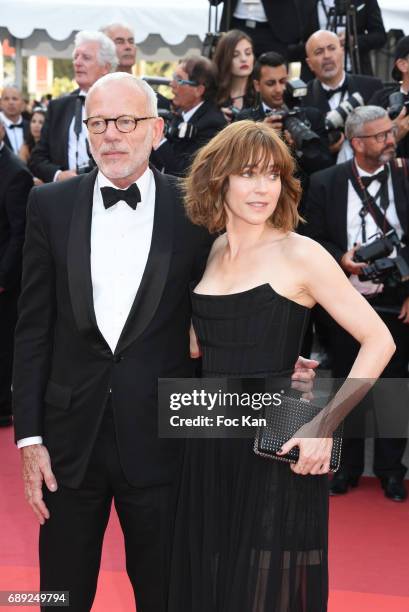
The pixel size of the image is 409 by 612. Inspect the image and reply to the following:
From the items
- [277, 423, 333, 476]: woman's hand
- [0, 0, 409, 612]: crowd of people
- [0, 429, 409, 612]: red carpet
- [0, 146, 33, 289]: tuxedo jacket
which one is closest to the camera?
[277, 423, 333, 476]: woman's hand

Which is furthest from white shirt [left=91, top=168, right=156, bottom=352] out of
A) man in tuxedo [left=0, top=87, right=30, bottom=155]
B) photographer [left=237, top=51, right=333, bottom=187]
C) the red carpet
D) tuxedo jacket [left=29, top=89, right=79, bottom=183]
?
man in tuxedo [left=0, top=87, right=30, bottom=155]

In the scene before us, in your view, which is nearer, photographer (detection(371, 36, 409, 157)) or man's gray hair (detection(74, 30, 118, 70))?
man's gray hair (detection(74, 30, 118, 70))

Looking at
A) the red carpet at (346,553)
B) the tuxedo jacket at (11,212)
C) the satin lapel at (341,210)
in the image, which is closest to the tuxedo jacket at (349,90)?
the satin lapel at (341,210)

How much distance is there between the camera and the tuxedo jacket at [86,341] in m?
2.60

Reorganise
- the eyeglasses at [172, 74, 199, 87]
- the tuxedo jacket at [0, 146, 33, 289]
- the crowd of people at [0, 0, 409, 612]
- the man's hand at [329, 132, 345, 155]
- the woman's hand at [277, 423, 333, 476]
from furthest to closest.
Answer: the tuxedo jacket at [0, 146, 33, 289] < the man's hand at [329, 132, 345, 155] < the eyeglasses at [172, 74, 199, 87] < the crowd of people at [0, 0, 409, 612] < the woman's hand at [277, 423, 333, 476]

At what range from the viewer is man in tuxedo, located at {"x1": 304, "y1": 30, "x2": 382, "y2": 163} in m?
6.02

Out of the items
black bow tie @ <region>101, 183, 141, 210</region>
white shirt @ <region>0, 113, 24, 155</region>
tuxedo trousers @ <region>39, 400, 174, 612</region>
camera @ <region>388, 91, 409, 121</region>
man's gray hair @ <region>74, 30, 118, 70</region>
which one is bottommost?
tuxedo trousers @ <region>39, 400, 174, 612</region>

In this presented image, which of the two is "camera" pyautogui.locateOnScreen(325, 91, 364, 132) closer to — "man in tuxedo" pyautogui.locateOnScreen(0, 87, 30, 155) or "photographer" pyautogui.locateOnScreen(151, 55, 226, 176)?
"photographer" pyautogui.locateOnScreen(151, 55, 226, 176)

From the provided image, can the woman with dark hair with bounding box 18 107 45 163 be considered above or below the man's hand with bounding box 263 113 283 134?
below

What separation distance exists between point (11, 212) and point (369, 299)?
2320 mm

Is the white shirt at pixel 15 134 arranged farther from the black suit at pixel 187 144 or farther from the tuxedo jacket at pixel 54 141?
the black suit at pixel 187 144

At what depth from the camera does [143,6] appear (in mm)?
8227

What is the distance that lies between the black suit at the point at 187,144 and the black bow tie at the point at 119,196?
2648mm

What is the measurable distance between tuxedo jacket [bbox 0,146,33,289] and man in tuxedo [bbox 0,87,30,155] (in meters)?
3.41
